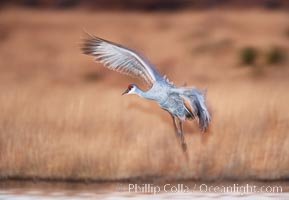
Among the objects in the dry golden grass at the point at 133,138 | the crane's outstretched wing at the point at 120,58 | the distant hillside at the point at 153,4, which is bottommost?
the dry golden grass at the point at 133,138

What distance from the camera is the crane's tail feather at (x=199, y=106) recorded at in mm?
9461

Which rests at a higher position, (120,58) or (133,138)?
(120,58)

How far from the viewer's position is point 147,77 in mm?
9625

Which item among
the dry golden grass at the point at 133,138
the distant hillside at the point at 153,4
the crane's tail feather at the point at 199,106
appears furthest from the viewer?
the distant hillside at the point at 153,4

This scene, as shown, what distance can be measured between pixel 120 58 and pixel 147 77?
0.27 m

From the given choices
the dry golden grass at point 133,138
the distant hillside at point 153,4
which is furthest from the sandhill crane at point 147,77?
the distant hillside at point 153,4

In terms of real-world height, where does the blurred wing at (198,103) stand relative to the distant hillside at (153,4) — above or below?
below

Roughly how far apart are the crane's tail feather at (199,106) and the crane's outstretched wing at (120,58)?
0.31m

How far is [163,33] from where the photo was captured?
23.4 m

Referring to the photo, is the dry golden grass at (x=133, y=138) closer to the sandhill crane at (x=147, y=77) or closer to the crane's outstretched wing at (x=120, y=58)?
the sandhill crane at (x=147, y=77)

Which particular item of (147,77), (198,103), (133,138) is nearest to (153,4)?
(133,138)

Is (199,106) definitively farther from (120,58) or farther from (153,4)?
(153,4)

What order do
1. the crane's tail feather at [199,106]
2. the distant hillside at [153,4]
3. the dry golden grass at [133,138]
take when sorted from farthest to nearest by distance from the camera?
the distant hillside at [153,4], the dry golden grass at [133,138], the crane's tail feather at [199,106]

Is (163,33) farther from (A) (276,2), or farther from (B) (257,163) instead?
(B) (257,163)
